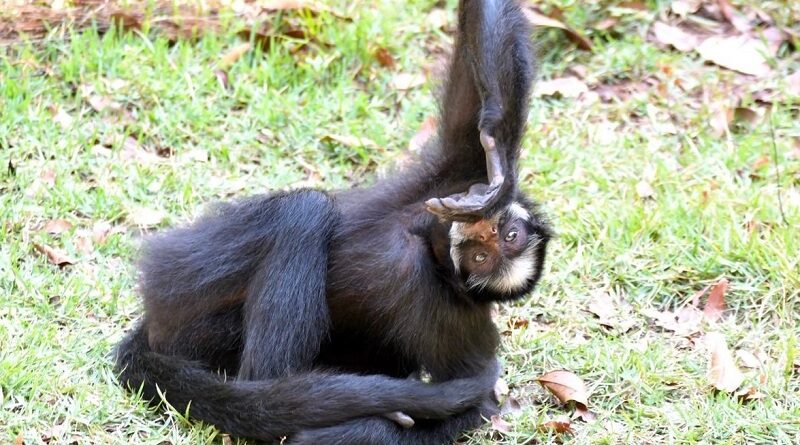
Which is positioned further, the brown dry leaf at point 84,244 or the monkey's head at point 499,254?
the brown dry leaf at point 84,244

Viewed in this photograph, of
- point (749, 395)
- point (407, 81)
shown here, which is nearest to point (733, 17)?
point (407, 81)

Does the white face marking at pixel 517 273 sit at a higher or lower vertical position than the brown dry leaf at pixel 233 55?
higher

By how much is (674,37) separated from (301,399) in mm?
Answer: 4487

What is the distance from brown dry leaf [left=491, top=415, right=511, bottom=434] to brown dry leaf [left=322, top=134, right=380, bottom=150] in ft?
7.80

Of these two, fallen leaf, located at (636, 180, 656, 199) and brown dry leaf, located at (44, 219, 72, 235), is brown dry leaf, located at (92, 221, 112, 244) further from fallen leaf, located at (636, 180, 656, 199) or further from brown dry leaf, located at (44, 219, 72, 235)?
fallen leaf, located at (636, 180, 656, 199)

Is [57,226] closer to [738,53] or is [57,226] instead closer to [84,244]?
[84,244]

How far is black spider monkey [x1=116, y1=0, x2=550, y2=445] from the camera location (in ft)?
15.5

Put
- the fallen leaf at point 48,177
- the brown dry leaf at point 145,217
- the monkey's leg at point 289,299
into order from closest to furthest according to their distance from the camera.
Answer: the monkey's leg at point 289,299, the brown dry leaf at point 145,217, the fallen leaf at point 48,177

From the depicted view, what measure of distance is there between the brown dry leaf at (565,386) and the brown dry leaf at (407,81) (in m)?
2.69

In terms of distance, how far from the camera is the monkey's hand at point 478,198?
14.7 feet

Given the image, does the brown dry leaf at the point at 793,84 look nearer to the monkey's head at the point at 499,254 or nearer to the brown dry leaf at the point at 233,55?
the monkey's head at the point at 499,254

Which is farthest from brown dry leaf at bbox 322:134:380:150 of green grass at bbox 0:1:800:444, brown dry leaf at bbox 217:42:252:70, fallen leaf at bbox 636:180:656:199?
fallen leaf at bbox 636:180:656:199

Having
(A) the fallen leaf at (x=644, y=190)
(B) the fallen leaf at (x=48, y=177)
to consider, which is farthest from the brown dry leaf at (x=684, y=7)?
(B) the fallen leaf at (x=48, y=177)

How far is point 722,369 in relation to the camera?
5352mm
